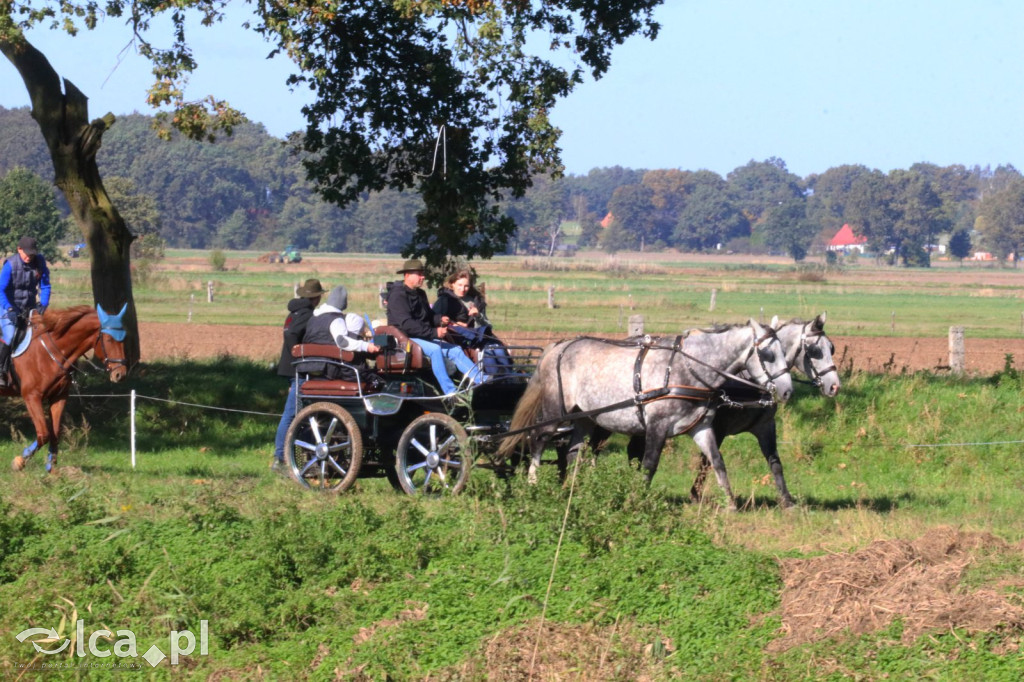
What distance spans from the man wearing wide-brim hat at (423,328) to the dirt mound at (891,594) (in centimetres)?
435

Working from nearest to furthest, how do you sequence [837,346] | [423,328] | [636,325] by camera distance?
[423,328], [636,325], [837,346]

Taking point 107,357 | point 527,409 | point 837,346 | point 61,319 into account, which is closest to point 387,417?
point 527,409

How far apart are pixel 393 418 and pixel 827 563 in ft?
16.6

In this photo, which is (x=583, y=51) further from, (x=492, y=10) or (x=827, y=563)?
(x=827, y=563)

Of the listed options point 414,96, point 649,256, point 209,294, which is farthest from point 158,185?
point 414,96

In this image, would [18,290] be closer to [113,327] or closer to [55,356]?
[55,356]

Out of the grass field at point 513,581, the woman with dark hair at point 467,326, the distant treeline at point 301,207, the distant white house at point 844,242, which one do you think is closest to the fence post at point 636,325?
the woman with dark hair at point 467,326

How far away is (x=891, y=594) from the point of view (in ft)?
25.2

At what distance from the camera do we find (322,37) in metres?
17.8

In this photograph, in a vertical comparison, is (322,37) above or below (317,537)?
above

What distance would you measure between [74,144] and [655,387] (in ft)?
37.3

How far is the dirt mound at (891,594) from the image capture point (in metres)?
7.37

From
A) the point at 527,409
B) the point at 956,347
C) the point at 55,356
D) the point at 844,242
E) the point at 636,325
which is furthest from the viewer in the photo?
the point at 844,242

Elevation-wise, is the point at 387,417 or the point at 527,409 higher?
the point at 527,409
